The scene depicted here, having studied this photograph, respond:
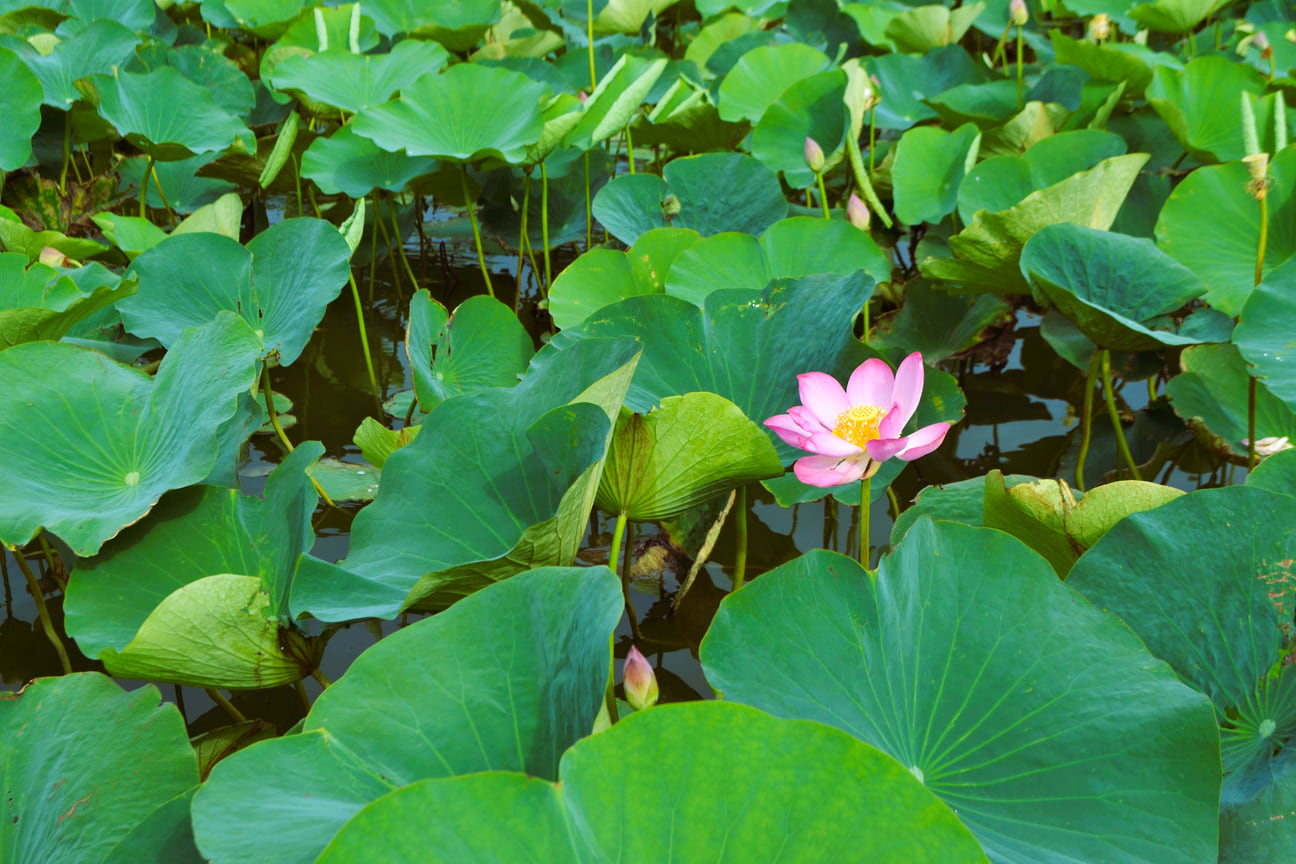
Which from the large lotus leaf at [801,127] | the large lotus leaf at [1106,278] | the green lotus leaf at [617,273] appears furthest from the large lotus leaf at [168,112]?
the large lotus leaf at [1106,278]

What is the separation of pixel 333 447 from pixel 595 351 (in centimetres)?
125

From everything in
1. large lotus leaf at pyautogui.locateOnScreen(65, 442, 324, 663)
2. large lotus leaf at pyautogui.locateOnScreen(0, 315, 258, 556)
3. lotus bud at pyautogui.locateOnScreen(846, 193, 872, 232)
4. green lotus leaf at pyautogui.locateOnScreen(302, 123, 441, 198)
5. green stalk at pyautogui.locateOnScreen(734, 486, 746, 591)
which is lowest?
green stalk at pyautogui.locateOnScreen(734, 486, 746, 591)

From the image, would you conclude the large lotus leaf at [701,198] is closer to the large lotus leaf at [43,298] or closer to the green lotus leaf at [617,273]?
the green lotus leaf at [617,273]

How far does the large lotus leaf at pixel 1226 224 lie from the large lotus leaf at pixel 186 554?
149 centimetres

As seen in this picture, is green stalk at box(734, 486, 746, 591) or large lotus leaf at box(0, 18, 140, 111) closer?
green stalk at box(734, 486, 746, 591)

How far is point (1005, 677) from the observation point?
836 millimetres

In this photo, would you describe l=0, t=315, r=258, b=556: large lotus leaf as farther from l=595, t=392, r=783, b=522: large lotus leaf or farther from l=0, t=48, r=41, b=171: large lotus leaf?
l=0, t=48, r=41, b=171: large lotus leaf

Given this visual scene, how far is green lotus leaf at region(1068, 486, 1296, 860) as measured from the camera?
2.86ft

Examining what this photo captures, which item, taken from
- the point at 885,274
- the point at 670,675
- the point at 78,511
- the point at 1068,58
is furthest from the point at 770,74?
the point at 78,511

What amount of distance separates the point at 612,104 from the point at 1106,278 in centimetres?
123

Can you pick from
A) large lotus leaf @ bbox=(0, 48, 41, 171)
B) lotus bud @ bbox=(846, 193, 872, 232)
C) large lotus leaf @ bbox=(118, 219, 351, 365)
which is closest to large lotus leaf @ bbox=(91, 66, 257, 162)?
large lotus leaf @ bbox=(0, 48, 41, 171)

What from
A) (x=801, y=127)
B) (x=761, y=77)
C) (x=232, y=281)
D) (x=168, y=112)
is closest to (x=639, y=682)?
(x=232, y=281)

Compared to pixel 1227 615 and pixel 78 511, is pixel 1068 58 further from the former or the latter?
pixel 78 511

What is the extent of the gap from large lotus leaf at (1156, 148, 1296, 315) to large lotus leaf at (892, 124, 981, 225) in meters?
0.52
